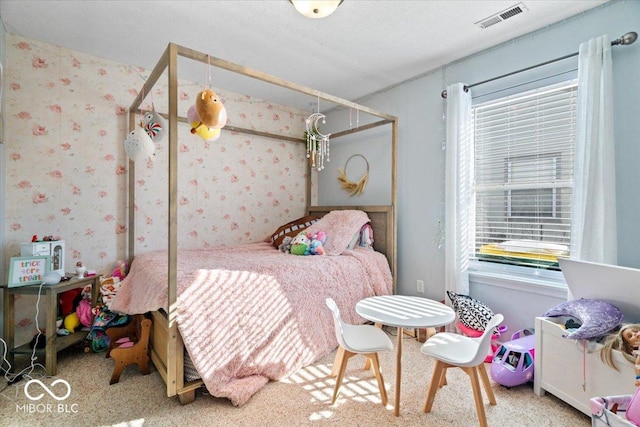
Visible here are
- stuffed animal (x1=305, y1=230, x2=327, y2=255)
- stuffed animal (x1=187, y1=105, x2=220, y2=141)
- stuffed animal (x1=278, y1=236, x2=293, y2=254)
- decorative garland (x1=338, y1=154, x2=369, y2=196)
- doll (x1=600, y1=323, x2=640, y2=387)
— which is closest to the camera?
doll (x1=600, y1=323, x2=640, y2=387)

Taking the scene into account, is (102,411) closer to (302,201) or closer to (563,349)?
(563,349)

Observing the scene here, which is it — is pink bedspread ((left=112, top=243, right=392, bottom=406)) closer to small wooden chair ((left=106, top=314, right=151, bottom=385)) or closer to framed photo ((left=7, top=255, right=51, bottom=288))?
small wooden chair ((left=106, top=314, right=151, bottom=385))

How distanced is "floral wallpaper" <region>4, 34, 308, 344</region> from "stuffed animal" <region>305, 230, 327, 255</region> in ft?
3.22

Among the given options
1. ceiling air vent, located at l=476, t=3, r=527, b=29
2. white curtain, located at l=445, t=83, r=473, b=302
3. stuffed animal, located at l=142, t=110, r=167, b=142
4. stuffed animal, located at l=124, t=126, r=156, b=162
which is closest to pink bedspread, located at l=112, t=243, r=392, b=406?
white curtain, located at l=445, t=83, r=473, b=302

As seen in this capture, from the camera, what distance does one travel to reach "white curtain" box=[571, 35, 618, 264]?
1740 millimetres

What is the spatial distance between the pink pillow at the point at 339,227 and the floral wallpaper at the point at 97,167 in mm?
922

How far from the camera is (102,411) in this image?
1602 millimetres

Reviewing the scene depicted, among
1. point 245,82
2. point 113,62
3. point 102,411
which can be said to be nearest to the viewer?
point 102,411

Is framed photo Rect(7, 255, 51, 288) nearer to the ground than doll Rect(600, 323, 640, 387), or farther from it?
farther from it


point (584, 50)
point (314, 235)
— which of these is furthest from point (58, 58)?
point (584, 50)

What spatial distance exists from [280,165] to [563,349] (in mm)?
3044

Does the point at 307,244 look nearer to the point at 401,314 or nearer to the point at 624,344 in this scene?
the point at 401,314
